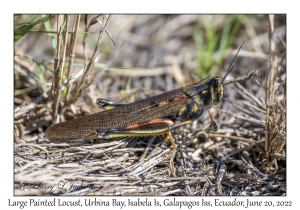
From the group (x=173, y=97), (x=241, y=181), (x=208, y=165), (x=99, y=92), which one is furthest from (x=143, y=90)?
(x=241, y=181)

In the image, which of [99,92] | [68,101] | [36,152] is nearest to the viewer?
[36,152]

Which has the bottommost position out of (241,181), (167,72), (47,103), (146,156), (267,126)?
(241,181)

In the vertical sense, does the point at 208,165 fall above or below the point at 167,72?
below

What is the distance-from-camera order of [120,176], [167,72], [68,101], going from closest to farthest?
[120,176]
[68,101]
[167,72]

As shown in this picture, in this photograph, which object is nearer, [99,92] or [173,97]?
[173,97]

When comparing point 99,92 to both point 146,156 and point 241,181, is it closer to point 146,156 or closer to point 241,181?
point 146,156
